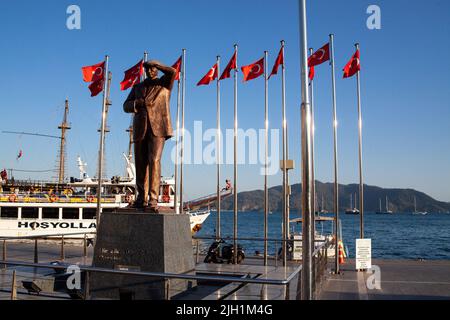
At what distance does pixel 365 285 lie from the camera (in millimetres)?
11000

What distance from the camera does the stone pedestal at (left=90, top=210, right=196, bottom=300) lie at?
807 cm

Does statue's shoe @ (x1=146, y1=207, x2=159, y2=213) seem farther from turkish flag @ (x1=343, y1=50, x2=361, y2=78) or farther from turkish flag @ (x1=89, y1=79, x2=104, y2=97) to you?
turkish flag @ (x1=89, y1=79, x2=104, y2=97)

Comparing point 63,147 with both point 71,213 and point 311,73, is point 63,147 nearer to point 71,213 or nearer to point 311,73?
point 71,213

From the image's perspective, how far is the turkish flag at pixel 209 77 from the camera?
18641 mm

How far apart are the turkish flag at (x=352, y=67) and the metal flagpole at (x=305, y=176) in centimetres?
912

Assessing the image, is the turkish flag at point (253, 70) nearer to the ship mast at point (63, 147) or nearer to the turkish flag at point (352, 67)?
the turkish flag at point (352, 67)

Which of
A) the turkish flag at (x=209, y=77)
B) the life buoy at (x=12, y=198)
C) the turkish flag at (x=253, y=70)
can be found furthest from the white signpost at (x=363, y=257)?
the life buoy at (x=12, y=198)

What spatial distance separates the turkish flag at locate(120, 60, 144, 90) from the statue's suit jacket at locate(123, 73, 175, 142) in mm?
8720

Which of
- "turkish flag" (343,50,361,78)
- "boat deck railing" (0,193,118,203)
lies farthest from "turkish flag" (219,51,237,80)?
"boat deck railing" (0,193,118,203)

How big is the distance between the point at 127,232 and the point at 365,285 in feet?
21.5

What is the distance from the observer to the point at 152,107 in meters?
9.52
